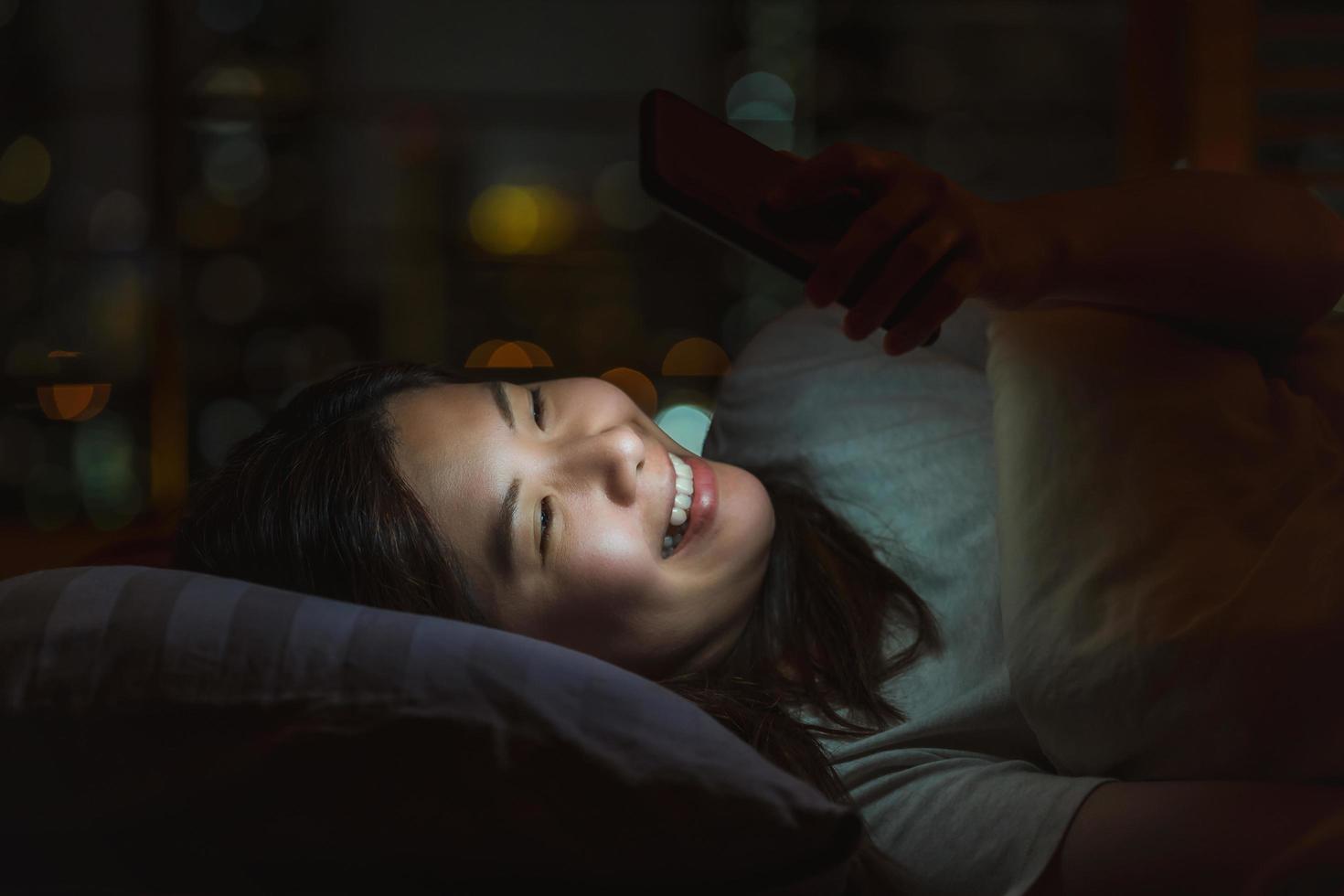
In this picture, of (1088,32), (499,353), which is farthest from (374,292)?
(1088,32)

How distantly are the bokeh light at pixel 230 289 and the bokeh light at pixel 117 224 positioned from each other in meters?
0.14

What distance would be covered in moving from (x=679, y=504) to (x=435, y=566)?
7.1 inches

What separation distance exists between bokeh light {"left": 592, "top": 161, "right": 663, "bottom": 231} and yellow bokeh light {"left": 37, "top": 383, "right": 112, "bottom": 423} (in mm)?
1038

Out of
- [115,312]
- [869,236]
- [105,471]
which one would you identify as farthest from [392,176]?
[869,236]

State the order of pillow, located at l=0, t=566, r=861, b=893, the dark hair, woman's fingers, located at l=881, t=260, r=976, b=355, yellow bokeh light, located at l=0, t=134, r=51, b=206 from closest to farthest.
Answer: pillow, located at l=0, t=566, r=861, b=893 → woman's fingers, located at l=881, t=260, r=976, b=355 → the dark hair → yellow bokeh light, located at l=0, t=134, r=51, b=206

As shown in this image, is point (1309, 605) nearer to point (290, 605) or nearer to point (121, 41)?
point (290, 605)

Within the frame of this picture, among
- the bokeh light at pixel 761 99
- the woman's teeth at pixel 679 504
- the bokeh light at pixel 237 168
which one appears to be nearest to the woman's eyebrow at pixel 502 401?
the woman's teeth at pixel 679 504

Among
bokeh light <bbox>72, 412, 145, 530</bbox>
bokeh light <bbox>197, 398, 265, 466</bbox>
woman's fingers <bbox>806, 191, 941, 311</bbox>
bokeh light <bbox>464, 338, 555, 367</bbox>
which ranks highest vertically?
woman's fingers <bbox>806, 191, 941, 311</bbox>

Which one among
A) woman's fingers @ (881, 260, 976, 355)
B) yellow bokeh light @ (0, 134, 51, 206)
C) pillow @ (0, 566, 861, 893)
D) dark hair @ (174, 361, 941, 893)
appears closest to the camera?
pillow @ (0, 566, 861, 893)

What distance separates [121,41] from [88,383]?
665mm

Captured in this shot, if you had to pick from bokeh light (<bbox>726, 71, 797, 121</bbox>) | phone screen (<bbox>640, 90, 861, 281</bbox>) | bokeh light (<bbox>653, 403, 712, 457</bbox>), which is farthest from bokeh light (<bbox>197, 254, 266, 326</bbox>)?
phone screen (<bbox>640, 90, 861, 281</bbox>)

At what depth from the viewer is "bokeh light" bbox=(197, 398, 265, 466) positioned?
2.25 metres

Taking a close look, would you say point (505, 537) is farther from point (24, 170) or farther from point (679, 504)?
point (24, 170)

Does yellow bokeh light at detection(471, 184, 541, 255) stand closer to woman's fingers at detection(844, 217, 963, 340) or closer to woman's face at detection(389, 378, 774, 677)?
woman's face at detection(389, 378, 774, 677)
